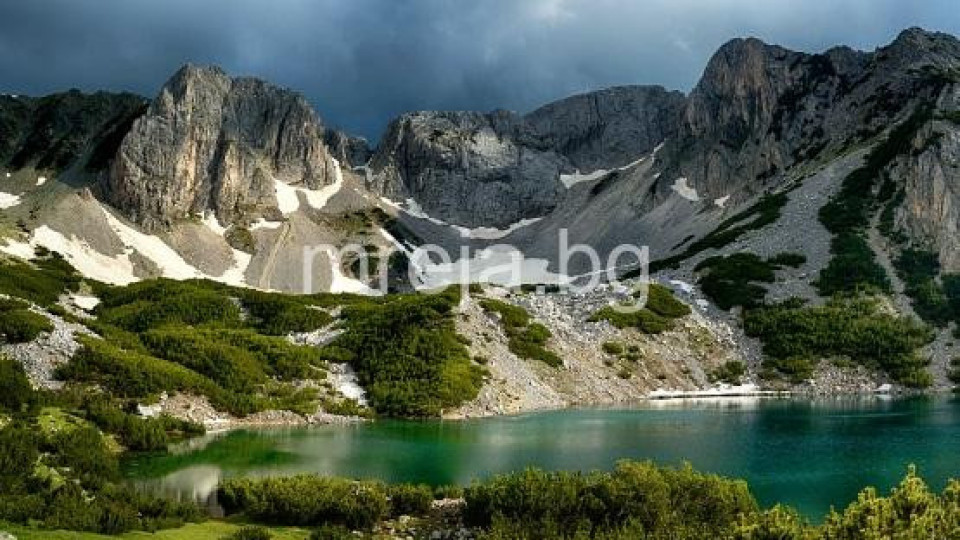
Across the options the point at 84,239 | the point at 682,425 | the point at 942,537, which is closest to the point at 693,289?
the point at 682,425

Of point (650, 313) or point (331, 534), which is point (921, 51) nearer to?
point (650, 313)

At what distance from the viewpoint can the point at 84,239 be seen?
191375 mm

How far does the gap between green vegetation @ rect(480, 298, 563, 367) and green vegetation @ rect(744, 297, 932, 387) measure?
27.3m

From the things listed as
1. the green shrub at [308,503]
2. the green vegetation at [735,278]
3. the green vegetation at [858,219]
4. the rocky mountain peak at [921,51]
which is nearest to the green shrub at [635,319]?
the green vegetation at [735,278]

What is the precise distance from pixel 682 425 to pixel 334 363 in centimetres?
2804

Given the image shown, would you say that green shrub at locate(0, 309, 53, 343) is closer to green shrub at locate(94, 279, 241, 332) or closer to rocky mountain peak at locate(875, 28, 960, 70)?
green shrub at locate(94, 279, 241, 332)

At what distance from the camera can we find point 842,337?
9700cm

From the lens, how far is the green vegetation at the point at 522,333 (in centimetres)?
7944

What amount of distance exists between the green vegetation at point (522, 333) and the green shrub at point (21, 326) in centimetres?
3969

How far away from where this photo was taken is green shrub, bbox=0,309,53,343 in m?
50.1

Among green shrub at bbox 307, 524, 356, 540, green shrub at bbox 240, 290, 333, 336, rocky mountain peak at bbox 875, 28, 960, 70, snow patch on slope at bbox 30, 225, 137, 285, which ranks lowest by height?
green shrub at bbox 307, 524, 356, 540

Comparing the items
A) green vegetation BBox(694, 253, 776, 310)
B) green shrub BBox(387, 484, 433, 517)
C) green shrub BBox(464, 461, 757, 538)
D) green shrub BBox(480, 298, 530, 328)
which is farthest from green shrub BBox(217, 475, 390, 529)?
green vegetation BBox(694, 253, 776, 310)

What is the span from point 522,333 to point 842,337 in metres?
39.3

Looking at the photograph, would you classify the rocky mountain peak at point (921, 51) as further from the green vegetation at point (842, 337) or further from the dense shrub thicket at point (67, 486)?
the dense shrub thicket at point (67, 486)
